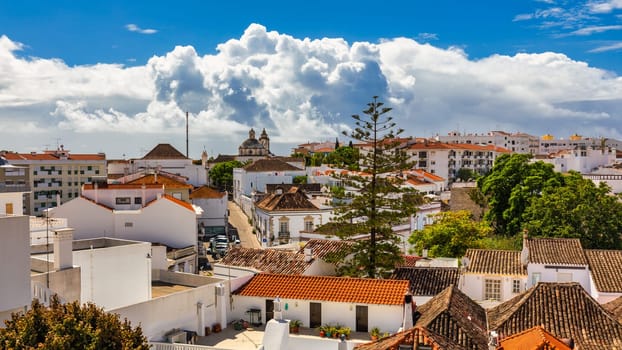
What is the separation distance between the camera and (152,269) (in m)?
20.4

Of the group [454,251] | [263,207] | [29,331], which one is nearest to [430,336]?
[29,331]

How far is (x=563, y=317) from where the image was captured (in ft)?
57.5

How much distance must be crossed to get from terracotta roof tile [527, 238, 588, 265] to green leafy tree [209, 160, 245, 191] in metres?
65.7

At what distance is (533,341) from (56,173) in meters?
60.6

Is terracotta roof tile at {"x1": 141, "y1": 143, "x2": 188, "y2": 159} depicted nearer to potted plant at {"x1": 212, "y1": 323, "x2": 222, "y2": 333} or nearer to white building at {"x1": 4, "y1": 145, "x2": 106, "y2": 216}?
white building at {"x1": 4, "y1": 145, "x2": 106, "y2": 216}

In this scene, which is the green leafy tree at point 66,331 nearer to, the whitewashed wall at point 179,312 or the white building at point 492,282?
the whitewashed wall at point 179,312

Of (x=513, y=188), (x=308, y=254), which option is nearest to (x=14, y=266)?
(x=308, y=254)

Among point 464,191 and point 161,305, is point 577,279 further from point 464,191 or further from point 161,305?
point 464,191

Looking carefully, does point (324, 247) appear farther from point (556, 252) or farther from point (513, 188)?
point (513, 188)

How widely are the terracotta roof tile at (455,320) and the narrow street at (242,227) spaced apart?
94.4 ft

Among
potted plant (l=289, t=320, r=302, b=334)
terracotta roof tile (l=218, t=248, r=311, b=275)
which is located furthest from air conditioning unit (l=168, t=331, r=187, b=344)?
terracotta roof tile (l=218, t=248, r=311, b=275)

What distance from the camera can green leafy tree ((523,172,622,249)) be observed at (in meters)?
35.2

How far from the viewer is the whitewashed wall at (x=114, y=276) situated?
17.6m

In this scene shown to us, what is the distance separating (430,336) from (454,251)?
21589 millimetres
